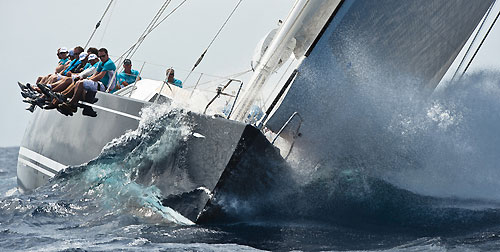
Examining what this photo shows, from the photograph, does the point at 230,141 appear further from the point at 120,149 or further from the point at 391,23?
the point at 391,23

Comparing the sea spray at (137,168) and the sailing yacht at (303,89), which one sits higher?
the sailing yacht at (303,89)

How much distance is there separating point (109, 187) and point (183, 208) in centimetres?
122

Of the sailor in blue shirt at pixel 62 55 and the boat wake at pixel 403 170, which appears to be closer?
the boat wake at pixel 403 170

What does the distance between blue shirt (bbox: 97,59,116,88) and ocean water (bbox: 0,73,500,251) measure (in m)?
1.54

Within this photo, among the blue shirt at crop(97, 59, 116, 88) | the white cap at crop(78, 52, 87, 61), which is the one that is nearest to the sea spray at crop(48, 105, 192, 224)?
the blue shirt at crop(97, 59, 116, 88)

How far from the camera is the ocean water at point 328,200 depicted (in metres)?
5.59

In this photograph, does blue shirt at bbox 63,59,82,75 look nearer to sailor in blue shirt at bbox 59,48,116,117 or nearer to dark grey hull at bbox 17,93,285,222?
sailor in blue shirt at bbox 59,48,116,117

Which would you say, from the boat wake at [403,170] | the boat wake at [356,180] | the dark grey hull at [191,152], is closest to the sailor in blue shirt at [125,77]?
the dark grey hull at [191,152]

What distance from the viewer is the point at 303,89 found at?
6.85 m

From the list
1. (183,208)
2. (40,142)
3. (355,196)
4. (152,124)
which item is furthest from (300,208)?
(40,142)

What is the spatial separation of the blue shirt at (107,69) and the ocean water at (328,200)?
1.54 m

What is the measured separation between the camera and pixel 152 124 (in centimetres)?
710

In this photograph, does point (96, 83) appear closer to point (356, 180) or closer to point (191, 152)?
point (191, 152)

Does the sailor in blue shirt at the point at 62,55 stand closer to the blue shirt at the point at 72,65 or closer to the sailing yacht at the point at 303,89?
the blue shirt at the point at 72,65
